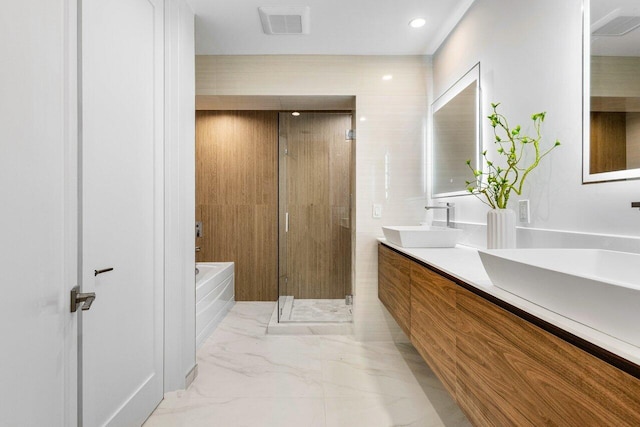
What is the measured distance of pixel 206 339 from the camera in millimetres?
2881

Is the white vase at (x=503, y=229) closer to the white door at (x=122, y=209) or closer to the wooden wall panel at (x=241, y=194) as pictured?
the white door at (x=122, y=209)

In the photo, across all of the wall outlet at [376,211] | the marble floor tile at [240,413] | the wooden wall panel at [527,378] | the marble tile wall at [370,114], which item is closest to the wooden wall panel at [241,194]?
the marble tile wall at [370,114]

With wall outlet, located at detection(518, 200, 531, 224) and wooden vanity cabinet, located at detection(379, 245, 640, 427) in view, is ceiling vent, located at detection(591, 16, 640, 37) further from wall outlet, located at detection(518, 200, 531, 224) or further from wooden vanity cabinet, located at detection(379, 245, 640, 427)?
wooden vanity cabinet, located at detection(379, 245, 640, 427)

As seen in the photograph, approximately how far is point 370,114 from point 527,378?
243cm

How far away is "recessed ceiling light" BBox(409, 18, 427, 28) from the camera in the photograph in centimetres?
242

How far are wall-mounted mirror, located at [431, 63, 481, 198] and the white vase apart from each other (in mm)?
719

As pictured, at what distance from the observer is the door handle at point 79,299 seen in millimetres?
1231

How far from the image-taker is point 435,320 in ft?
5.02

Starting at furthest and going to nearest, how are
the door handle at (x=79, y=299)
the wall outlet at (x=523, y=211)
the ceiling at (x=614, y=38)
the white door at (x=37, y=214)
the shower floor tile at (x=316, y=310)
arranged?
the shower floor tile at (x=316, y=310) → the wall outlet at (x=523, y=211) → the door handle at (x=79, y=299) → the ceiling at (x=614, y=38) → the white door at (x=37, y=214)

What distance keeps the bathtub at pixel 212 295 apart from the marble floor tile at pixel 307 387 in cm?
14

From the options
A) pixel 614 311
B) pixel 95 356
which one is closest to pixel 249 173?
pixel 95 356

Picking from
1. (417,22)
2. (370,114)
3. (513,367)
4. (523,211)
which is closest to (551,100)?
(523,211)

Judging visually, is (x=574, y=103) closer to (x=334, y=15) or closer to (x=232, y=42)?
(x=334, y=15)

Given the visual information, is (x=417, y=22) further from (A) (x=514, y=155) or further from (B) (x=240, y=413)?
(B) (x=240, y=413)
